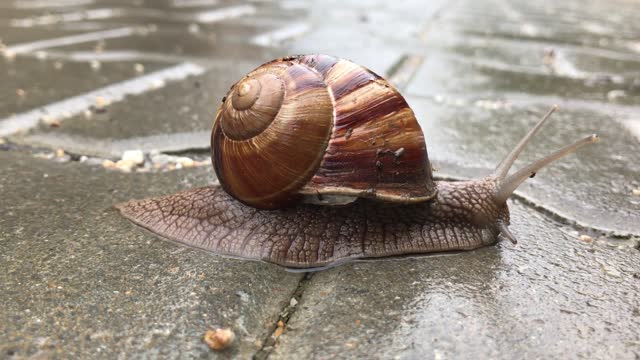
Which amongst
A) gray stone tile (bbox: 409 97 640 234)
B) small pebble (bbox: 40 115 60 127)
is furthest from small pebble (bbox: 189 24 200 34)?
gray stone tile (bbox: 409 97 640 234)

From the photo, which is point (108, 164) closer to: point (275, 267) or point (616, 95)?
point (275, 267)

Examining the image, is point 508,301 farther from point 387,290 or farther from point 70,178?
point 70,178

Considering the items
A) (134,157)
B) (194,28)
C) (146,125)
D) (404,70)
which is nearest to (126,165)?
(134,157)

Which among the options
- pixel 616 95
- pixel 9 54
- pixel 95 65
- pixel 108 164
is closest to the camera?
pixel 108 164

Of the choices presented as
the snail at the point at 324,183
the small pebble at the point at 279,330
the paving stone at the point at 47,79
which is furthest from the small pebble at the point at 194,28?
the small pebble at the point at 279,330

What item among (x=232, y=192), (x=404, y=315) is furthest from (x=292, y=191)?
(x=404, y=315)
